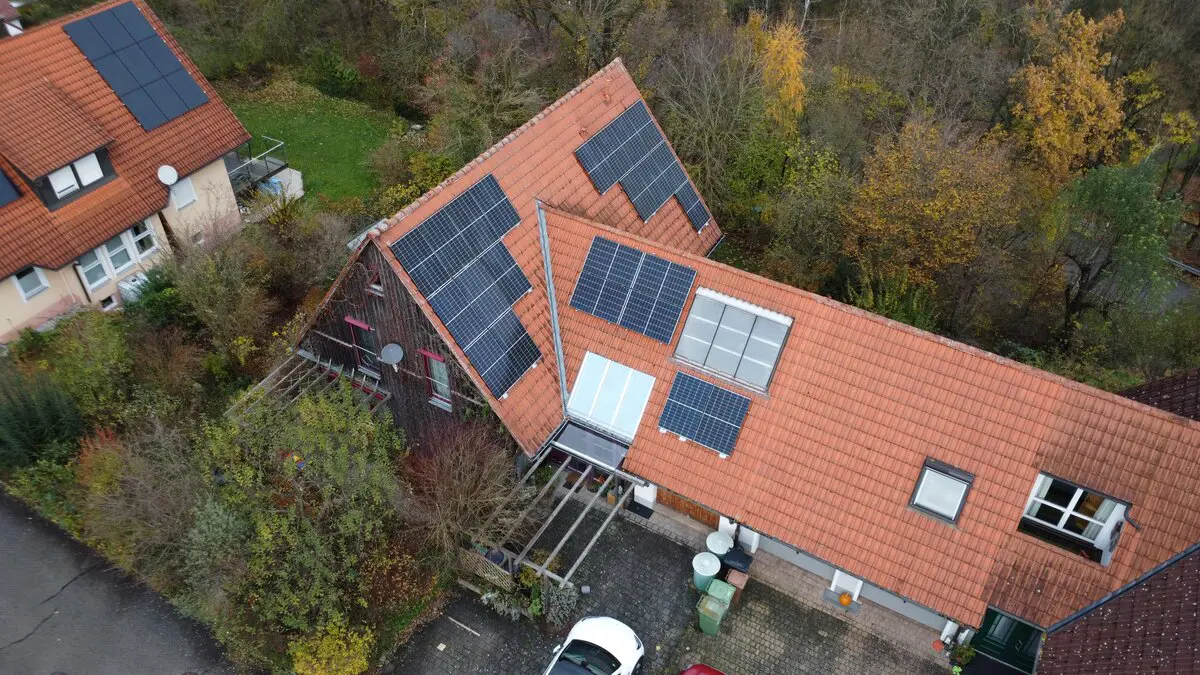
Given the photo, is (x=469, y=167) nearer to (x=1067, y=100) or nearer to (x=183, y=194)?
(x=183, y=194)

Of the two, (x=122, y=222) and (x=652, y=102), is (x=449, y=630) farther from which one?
(x=652, y=102)

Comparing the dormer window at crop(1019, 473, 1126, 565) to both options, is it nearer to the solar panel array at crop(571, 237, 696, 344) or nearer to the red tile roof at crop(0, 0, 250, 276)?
the solar panel array at crop(571, 237, 696, 344)

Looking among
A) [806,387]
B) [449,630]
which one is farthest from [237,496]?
[806,387]

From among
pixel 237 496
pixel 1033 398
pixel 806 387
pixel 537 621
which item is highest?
pixel 1033 398

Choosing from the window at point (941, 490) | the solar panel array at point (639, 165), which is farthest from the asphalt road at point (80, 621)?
the window at point (941, 490)

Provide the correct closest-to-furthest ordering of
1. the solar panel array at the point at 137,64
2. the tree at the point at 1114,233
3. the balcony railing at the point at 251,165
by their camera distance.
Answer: the tree at the point at 1114,233 → the solar panel array at the point at 137,64 → the balcony railing at the point at 251,165

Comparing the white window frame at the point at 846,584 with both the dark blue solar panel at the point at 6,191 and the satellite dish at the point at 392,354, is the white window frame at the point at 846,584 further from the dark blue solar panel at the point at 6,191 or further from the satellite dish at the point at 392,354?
the dark blue solar panel at the point at 6,191

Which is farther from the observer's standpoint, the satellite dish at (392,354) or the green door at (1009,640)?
the satellite dish at (392,354)
